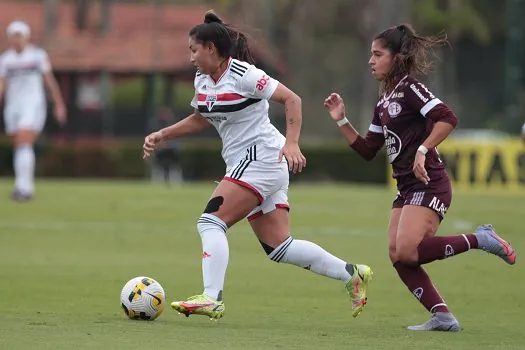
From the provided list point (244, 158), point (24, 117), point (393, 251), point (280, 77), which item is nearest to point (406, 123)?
point (393, 251)

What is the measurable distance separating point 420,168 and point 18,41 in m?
11.2

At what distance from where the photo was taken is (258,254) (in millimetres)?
13742

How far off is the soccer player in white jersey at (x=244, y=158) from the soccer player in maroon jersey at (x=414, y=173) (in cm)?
46

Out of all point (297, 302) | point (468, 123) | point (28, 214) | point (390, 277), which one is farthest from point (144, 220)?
point (468, 123)

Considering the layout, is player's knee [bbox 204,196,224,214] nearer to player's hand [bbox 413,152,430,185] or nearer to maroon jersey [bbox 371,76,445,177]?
maroon jersey [bbox 371,76,445,177]

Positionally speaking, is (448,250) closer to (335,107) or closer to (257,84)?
(335,107)

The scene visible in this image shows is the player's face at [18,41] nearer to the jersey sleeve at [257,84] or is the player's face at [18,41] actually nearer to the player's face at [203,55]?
the player's face at [203,55]

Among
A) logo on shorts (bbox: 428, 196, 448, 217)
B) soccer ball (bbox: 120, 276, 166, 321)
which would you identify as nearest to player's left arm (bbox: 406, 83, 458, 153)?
logo on shorts (bbox: 428, 196, 448, 217)

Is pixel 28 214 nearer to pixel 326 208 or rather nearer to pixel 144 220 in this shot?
pixel 144 220

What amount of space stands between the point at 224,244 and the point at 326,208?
11512 mm


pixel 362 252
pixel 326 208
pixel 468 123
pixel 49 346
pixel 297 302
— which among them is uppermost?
pixel 49 346

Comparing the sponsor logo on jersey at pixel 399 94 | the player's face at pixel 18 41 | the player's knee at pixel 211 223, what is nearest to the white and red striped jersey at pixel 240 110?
the player's knee at pixel 211 223

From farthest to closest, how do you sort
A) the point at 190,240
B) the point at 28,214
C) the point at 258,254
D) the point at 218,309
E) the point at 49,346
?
the point at 28,214
the point at 190,240
the point at 258,254
the point at 218,309
the point at 49,346

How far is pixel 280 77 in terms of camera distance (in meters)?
44.0
